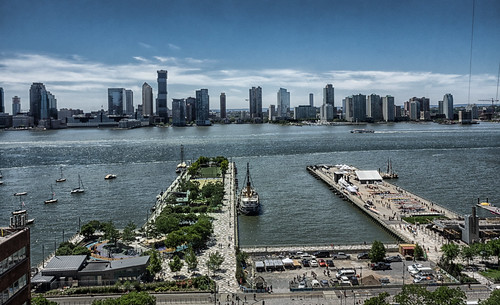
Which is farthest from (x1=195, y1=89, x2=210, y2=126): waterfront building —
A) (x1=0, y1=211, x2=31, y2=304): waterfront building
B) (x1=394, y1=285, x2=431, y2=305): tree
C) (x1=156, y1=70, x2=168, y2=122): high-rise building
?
(x1=0, y1=211, x2=31, y2=304): waterfront building

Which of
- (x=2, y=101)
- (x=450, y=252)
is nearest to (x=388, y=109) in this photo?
(x=2, y=101)

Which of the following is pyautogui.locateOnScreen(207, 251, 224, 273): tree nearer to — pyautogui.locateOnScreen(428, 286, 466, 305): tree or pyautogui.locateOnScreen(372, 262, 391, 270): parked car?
pyautogui.locateOnScreen(372, 262, 391, 270): parked car

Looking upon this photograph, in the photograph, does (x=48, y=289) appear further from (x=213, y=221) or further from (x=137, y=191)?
(x=137, y=191)

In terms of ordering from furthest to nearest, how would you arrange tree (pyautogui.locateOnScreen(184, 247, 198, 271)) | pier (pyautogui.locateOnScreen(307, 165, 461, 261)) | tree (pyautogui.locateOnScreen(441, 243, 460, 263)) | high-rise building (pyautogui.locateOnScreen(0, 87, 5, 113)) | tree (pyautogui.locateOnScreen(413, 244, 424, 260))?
high-rise building (pyautogui.locateOnScreen(0, 87, 5, 113)) < pier (pyautogui.locateOnScreen(307, 165, 461, 261)) < tree (pyautogui.locateOnScreen(413, 244, 424, 260)) < tree (pyautogui.locateOnScreen(184, 247, 198, 271)) < tree (pyautogui.locateOnScreen(441, 243, 460, 263))

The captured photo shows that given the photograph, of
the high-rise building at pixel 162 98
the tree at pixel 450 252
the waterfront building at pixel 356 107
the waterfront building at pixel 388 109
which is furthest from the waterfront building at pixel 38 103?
the tree at pixel 450 252

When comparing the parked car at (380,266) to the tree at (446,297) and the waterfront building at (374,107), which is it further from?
the waterfront building at (374,107)

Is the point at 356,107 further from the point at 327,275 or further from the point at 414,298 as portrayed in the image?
the point at 414,298
